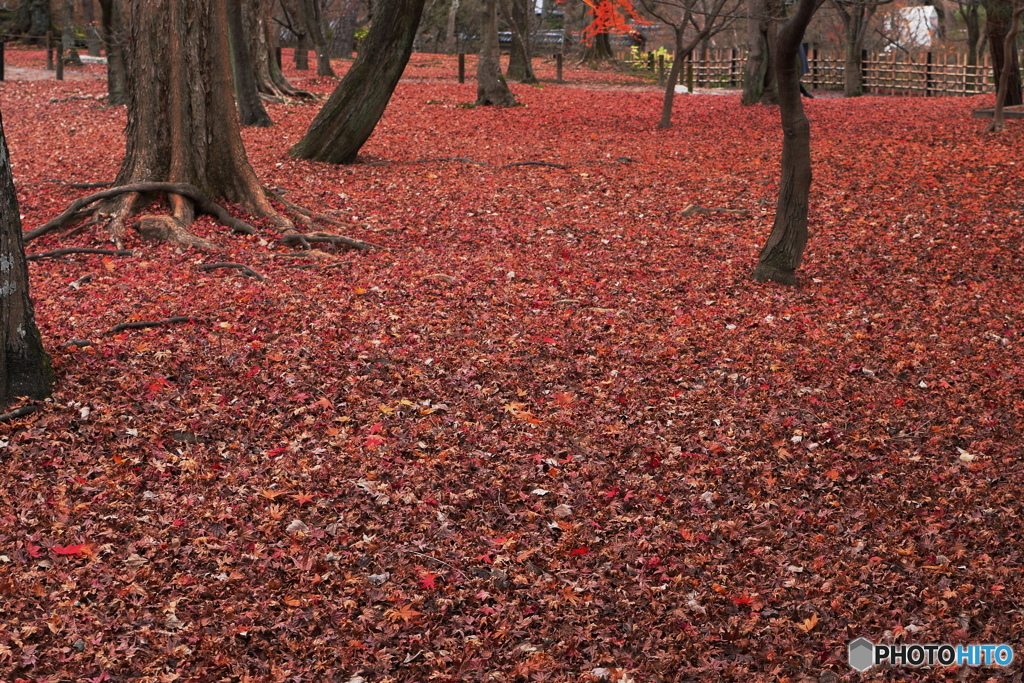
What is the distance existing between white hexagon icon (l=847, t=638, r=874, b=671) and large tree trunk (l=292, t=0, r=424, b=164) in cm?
1083

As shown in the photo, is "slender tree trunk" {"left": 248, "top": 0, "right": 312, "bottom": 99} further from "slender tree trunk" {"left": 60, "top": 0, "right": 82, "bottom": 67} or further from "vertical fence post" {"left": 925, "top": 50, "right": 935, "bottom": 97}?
"vertical fence post" {"left": 925, "top": 50, "right": 935, "bottom": 97}

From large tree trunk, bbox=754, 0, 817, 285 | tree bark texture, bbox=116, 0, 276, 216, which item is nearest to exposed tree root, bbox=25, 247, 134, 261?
tree bark texture, bbox=116, 0, 276, 216

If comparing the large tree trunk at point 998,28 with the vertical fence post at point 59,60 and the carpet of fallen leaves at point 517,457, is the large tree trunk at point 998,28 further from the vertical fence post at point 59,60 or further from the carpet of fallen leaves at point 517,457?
the vertical fence post at point 59,60

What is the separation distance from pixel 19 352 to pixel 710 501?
3927 millimetres

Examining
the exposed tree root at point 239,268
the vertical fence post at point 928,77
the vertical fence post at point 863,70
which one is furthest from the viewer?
the vertical fence post at point 863,70

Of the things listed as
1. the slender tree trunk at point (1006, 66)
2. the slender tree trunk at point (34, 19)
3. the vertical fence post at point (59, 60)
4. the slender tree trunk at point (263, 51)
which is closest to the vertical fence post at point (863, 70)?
the slender tree trunk at point (1006, 66)

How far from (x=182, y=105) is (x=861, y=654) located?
8265mm

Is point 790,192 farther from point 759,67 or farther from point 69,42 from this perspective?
point 69,42

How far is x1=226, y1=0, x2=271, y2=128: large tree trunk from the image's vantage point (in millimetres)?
15438

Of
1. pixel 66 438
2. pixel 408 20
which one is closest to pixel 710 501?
pixel 66 438

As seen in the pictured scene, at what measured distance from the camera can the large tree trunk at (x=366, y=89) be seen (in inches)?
508

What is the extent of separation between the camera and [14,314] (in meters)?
5.09

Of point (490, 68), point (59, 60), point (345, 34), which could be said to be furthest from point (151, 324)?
point (345, 34)

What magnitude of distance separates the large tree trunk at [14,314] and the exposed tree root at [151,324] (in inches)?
47.4
